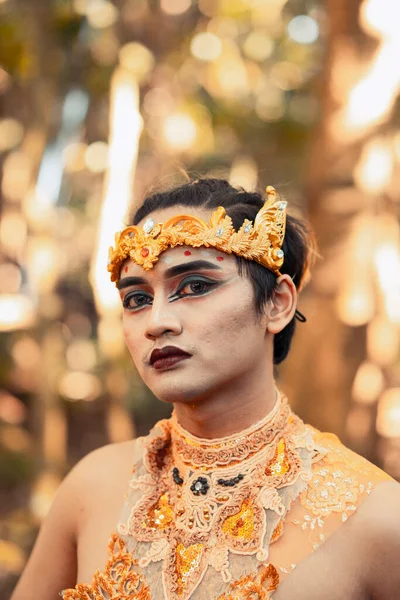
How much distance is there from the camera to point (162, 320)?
218 centimetres

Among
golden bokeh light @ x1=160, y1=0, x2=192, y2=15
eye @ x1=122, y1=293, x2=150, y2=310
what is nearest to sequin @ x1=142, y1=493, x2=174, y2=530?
eye @ x1=122, y1=293, x2=150, y2=310

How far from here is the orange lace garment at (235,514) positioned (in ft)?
6.80

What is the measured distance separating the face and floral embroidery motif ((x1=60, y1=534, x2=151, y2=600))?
1.59ft

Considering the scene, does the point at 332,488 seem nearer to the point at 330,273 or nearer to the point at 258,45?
the point at 330,273

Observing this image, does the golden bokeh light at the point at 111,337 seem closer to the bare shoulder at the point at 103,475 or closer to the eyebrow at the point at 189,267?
the bare shoulder at the point at 103,475

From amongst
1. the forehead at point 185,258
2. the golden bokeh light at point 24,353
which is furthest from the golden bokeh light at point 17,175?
the forehead at point 185,258

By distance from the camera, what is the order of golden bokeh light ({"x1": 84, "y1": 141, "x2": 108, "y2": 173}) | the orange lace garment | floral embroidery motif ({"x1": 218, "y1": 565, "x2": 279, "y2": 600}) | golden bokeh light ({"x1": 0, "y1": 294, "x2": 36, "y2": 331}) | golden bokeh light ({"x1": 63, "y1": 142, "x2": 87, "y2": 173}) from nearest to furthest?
1. floral embroidery motif ({"x1": 218, "y1": 565, "x2": 279, "y2": 600})
2. the orange lace garment
3. golden bokeh light ({"x1": 0, "y1": 294, "x2": 36, "y2": 331})
4. golden bokeh light ({"x1": 63, "y1": 142, "x2": 87, "y2": 173})
5. golden bokeh light ({"x1": 84, "y1": 141, "x2": 108, "y2": 173})

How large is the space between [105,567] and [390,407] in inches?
118

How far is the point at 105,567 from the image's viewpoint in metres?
2.24

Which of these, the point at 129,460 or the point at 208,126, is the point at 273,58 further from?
the point at 129,460

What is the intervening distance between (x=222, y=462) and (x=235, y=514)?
15 centimetres

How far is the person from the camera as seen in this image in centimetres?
203

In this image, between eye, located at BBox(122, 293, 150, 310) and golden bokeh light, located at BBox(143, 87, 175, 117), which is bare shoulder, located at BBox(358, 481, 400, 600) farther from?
golden bokeh light, located at BBox(143, 87, 175, 117)

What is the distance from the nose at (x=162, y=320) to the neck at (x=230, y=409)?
0.22m
